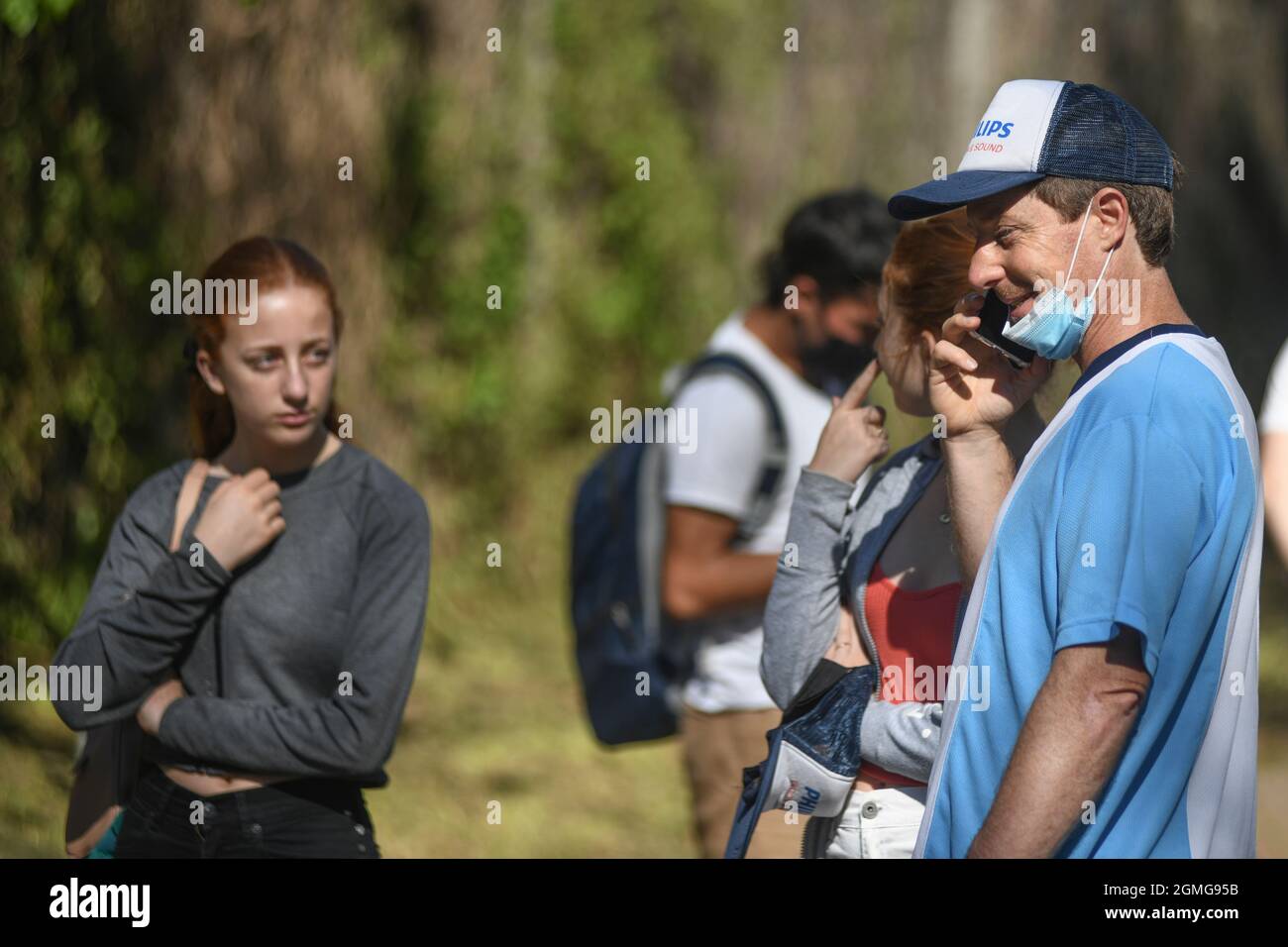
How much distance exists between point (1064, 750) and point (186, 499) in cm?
169

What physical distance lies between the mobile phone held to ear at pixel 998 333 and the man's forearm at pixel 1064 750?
499 millimetres

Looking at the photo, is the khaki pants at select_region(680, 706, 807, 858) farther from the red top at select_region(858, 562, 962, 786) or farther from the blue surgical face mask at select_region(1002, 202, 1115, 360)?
the blue surgical face mask at select_region(1002, 202, 1115, 360)

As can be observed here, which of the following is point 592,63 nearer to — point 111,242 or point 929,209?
point 111,242

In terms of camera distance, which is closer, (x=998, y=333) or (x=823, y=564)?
(x=998, y=333)

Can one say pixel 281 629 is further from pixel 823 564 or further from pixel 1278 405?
pixel 1278 405

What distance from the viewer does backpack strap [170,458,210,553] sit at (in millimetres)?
2734

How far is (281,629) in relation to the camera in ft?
8.83

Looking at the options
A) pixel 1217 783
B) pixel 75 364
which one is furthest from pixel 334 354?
pixel 75 364

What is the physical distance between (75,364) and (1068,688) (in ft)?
16.6

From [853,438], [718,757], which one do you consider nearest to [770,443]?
[718,757]

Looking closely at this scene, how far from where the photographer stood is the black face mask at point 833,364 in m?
3.72

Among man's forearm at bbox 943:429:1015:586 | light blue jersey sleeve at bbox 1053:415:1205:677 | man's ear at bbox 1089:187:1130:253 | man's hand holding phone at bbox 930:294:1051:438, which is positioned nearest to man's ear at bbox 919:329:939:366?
man's hand holding phone at bbox 930:294:1051:438

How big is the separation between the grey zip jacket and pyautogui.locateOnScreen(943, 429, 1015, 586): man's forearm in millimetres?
266

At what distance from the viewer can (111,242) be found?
19.8ft
